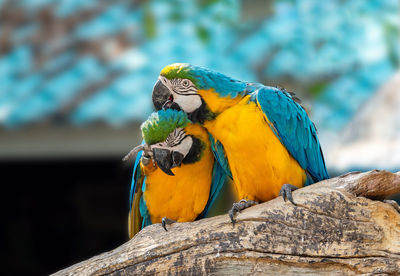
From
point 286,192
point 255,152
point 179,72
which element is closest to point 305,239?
point 286,192

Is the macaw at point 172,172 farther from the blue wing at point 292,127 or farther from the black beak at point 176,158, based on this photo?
the blue wing at point 292,127

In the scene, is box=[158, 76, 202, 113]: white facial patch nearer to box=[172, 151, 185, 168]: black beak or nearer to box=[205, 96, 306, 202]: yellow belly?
box=[205, 96, 306, 202]: yellow belly

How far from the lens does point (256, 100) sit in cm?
264

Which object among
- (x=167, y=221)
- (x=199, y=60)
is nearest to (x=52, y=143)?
(x=199, y=60)

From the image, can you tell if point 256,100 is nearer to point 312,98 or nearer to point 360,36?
point 312,98

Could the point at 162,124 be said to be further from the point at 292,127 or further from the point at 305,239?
the point at 305,239

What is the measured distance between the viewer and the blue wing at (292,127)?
8.52ft

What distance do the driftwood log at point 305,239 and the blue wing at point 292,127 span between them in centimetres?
35

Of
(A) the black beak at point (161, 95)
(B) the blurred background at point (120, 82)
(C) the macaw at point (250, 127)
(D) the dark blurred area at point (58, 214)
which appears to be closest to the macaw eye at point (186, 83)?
(C) the macaw at point (250, 127)

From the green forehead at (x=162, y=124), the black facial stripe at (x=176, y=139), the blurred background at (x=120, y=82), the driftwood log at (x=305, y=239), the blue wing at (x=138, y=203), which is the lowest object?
the driftwood log at (x=305, y=239)

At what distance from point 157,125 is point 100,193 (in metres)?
3.48

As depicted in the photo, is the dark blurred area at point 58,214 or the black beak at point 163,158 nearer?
the black beak at point 163,158

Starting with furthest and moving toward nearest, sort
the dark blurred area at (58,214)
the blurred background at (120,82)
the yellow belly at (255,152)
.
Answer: the dark blurred area at (58,214) < the blurred background at (120,82) < the yellow belly at (255,152)

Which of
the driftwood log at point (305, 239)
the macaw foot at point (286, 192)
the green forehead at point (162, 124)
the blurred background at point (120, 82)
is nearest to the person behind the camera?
the driftwood log at point (305, 239)
